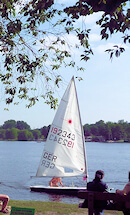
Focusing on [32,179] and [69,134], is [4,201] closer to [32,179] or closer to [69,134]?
[69,134]

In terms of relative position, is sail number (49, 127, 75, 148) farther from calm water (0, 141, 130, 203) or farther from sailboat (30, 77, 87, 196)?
calm water (0, 141, 130, 203)

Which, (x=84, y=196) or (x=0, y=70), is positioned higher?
(x=0, y=70)

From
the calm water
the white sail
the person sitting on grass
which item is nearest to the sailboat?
the white sail

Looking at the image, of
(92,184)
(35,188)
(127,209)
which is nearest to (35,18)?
(92,184)

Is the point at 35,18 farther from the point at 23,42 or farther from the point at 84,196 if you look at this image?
the point at 84,196

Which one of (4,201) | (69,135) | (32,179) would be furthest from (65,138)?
(32,179)

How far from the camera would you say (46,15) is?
35.2ft

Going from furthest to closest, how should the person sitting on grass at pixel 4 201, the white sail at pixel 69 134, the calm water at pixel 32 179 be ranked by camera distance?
the calm water at pixel 32 179 < the white sail at pixel 69 134 < the person sitting on grass at pixel 4 201

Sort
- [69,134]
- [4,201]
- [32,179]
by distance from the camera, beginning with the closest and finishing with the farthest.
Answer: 1. [4,201]
2. [69,134]
3. [32,179]

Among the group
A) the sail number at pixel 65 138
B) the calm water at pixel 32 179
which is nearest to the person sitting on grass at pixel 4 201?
the sail number at pixel 65 138

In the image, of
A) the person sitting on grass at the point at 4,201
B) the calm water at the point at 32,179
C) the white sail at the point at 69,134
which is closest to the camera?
the person sitting on grass at the point at 4,201

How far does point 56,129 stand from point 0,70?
10.7 meters

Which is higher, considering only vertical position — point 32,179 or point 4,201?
point 4,201

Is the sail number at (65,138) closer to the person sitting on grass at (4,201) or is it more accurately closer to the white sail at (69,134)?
the white sail at (69,134)
